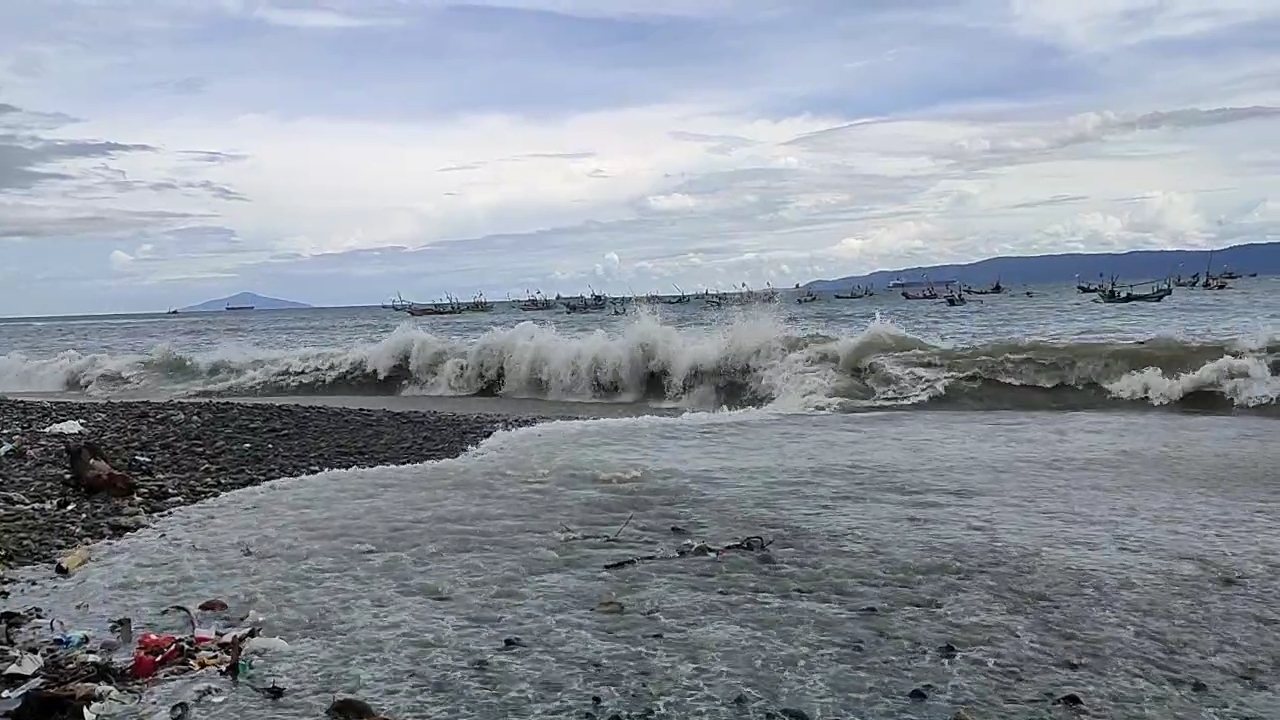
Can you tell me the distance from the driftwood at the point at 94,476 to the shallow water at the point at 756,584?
114 cm

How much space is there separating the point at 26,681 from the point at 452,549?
340 centimetres

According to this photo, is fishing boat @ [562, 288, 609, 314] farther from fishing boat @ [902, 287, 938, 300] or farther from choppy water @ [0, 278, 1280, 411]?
choppy water @ [0, 278, 1280, 411]

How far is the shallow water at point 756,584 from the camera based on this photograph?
539 cm

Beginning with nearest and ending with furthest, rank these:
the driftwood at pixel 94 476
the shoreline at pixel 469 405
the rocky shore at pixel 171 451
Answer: the rocky shore at pixel 171 451
the driftwood at pixel 94 476
the shoreline at pixel 469 405

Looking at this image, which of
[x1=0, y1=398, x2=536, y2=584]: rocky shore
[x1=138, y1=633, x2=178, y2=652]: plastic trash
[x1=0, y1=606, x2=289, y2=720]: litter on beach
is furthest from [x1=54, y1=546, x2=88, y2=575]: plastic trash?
[x1=138, y1=633, x2=178, y2=652]: plastic trash

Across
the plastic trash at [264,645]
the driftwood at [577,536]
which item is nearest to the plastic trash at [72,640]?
the plastic trash at [264,645]

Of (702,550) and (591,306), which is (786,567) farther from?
(591,306)

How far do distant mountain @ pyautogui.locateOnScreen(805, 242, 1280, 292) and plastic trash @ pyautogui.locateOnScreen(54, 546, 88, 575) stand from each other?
111 meters

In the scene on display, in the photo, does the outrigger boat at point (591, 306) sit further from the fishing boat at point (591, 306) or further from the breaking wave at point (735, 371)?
the breaking wave at point (735, 371)

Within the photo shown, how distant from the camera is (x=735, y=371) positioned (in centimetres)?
2153

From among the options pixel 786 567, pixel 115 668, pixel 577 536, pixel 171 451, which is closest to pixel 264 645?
pixel 115 668

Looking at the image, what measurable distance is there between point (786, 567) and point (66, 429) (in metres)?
12.9

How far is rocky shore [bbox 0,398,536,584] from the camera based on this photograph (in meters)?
9.38

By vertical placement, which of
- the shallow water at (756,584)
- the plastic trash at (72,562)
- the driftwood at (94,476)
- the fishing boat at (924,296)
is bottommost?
the shallow water at (756,584)
